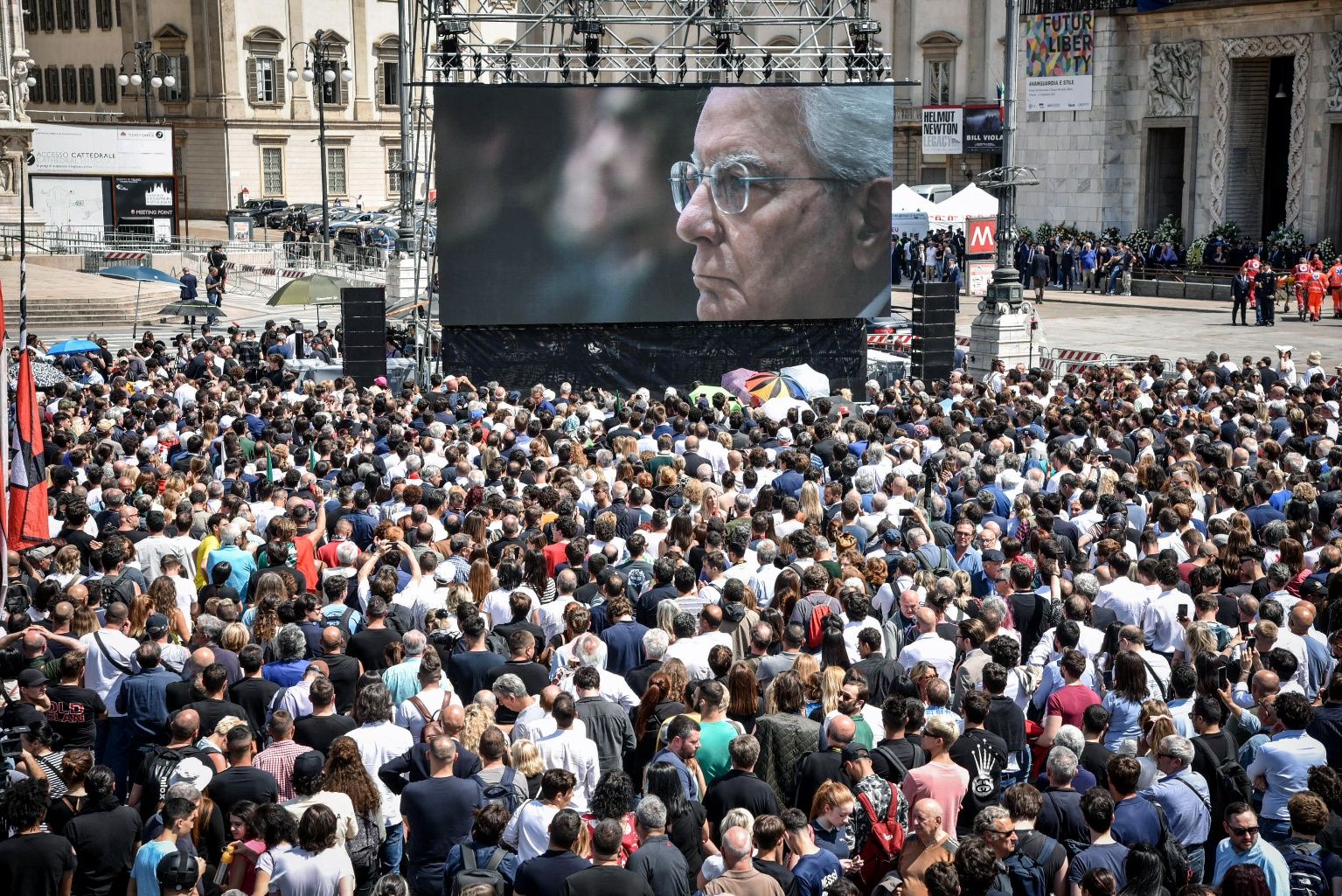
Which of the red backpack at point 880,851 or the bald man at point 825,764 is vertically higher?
the bald man at point 825,764

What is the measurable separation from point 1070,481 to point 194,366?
15.2 m

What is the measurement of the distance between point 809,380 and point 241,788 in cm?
1713

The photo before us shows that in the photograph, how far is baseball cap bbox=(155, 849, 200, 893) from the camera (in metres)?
7.02

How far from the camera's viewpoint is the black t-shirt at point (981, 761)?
8055 mm

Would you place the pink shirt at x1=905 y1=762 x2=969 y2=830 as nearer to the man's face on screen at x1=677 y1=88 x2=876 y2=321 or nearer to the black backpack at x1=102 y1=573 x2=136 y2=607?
the black backpack at x1=102 y1=573 x2=136 y2=607

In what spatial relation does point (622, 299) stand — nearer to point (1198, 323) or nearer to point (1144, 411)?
point (1144, 411)

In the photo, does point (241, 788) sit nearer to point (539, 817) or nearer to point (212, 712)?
point (212, 712)

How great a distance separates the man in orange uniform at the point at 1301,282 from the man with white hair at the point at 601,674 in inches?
1212

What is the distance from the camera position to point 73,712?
903 centimetres

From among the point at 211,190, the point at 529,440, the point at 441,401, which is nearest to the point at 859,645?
the point at 529,440

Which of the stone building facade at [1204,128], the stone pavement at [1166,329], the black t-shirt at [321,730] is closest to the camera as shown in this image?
the black t-shirt at [321,730]

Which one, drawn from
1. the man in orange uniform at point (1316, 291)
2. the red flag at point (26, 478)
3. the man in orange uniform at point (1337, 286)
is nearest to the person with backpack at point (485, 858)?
the red flag at point (26, 478)

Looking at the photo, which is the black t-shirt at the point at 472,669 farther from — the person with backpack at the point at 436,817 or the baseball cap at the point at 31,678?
the baseball cap at the point at 31,678

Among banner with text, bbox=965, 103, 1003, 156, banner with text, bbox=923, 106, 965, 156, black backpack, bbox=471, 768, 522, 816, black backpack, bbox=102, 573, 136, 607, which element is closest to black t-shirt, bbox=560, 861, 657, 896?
black backpack, bbox=471, 768, 522, 816
